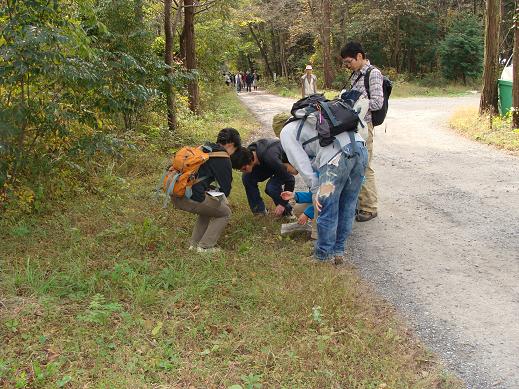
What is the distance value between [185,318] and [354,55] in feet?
10.7

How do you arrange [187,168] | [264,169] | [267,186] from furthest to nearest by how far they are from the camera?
[267,186] < [264,169] < [187,168]

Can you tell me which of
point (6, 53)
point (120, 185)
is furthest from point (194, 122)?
point (6, 53)

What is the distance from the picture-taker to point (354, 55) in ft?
17.3

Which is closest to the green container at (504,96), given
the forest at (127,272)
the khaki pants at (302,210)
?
the forest at (127,272)

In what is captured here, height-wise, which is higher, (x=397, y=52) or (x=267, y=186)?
(x=397, y=52)

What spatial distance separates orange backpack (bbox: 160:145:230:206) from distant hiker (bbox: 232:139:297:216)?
437mm

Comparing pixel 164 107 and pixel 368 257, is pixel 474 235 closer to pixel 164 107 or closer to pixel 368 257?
pixel 368 257

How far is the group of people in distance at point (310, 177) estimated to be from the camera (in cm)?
429

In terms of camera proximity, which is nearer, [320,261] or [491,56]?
[320,261]

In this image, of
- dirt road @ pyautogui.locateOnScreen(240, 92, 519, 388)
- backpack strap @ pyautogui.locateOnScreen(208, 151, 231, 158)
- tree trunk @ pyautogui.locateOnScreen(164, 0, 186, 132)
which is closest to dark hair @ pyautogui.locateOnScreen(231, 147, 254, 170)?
backpack strap @ pyautogui.locateOnScreen(208, 151, 231, 158)

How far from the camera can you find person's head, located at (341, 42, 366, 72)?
17.3 feet

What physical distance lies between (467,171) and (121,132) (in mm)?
6193

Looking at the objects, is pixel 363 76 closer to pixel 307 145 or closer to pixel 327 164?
pixel 307 145

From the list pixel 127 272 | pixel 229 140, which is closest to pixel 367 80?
pixel 229 140
